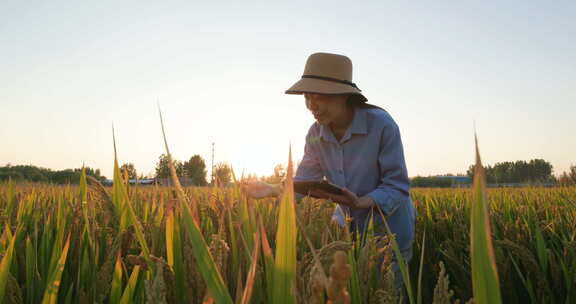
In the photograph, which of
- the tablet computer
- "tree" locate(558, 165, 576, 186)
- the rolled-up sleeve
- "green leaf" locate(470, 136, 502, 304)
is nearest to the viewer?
"green leaf" locate(470, 136, 502, 304)

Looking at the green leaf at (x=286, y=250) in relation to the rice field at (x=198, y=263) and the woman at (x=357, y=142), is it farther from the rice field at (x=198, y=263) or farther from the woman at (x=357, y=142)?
the woman at (x=357, y=142)

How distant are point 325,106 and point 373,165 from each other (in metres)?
0.55

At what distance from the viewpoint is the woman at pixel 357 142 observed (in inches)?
107

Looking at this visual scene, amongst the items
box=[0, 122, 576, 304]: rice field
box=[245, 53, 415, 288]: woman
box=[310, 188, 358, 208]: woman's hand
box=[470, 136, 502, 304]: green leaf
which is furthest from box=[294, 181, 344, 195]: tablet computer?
box=[470, 136, 502, 304]: green leaf

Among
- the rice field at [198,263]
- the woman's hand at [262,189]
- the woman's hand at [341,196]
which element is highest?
the woman's hand at [262,189]

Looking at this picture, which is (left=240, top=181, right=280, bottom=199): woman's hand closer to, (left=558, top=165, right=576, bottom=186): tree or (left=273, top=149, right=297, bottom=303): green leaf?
(left=273, top=149, right=297, bottom=303): green leaf

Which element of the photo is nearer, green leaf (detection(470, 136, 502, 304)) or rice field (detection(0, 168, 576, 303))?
green leaf (detection(470, 136, 502, 304))

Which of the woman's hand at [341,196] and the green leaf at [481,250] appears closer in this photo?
the green leaf at [481,250]

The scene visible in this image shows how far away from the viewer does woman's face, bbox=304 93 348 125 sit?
2.83 meters

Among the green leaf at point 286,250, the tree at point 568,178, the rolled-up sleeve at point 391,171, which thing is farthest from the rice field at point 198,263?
the tree at point 568,178

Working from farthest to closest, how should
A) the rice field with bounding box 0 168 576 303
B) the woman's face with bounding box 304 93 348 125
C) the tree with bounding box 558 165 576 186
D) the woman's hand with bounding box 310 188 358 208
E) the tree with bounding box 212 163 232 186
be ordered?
the tree with bounding box 558 165 576 186 < the woman's face with bounding box 304 93 348 125 < the woman's hand with bounding box 310 188 358 208 < the tree with bounding box 212 163 232 186 < the rice field with bounding box 0 168 576 303

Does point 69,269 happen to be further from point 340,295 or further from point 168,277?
point 340,295

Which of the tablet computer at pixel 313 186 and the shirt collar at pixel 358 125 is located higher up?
the shirt collar at pixel 358 125

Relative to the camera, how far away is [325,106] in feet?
9.36
